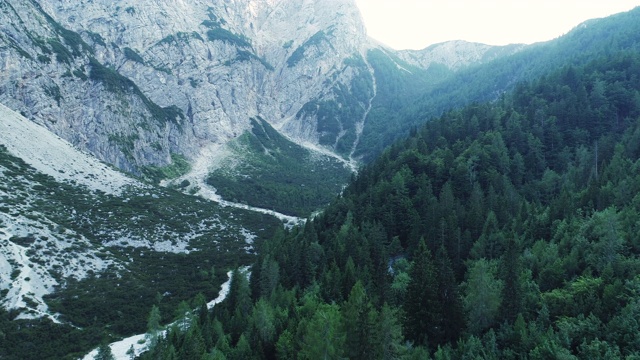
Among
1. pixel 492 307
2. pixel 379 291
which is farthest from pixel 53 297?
pixel 492 307

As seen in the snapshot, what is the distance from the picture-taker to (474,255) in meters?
62.3

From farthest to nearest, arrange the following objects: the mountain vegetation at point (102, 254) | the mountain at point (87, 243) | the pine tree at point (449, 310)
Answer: the mountain at point (87, 243) → the mountain vegetation at point (102, 254) → the pine tree at point (449, 310)

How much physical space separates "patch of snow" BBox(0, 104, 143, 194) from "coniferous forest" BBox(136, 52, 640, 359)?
62160 millimetres

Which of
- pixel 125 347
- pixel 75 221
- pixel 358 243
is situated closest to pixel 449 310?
pixel 358 243

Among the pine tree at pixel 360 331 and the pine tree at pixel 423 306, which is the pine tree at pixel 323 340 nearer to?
the pine tree at pixel 360 331

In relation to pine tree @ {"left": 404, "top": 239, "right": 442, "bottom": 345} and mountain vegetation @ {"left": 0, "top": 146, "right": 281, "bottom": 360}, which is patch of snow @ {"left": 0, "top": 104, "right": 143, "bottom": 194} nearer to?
mountain vegetation @ {"left": 0, "top": 146, "right": 281, "bottom": 360}

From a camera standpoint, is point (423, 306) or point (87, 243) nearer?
point (423, 306)

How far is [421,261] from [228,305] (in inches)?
1230

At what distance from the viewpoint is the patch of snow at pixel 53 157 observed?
116 meters

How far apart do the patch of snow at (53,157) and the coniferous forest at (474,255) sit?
62.2 metres

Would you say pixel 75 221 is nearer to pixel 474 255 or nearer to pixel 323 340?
pixel 323 340

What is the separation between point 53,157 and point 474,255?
117 meters

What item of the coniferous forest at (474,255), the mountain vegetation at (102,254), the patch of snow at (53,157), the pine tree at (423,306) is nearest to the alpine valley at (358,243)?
the pine tree at (423,306)

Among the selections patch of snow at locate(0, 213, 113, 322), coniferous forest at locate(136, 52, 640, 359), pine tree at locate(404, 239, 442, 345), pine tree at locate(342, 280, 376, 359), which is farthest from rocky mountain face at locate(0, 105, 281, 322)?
pine tree at locate(404, 239, 442, 345)
